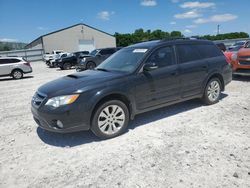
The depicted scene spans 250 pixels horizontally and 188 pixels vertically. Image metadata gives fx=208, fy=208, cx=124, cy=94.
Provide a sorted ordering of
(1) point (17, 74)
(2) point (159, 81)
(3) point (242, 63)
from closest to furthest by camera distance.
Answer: (2) point (159, 81) → (3) point (242, 63) → (1) point (17, 74)

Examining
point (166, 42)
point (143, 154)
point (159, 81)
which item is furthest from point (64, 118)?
point (166, 42)

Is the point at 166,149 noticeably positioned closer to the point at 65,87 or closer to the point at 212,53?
the point at 65,87

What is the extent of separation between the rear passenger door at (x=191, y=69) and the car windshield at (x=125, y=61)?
1.04 m

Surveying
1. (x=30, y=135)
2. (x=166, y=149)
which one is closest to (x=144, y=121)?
(x=166, y=149)

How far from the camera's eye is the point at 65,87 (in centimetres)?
376

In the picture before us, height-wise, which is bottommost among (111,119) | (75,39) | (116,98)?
(111,119)

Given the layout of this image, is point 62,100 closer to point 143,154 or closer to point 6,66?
point 143,154

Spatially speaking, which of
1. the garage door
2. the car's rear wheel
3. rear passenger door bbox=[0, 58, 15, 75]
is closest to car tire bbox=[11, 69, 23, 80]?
rear passenger door bbox=[0, 58, 15, 75]

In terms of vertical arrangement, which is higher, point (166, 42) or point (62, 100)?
point (166, 42)

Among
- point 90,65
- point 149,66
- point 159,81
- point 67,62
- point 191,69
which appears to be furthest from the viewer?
point 67,62

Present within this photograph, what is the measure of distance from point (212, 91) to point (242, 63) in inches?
146

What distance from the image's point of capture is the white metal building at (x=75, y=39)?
40.5 m

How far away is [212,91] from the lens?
18.2 feet

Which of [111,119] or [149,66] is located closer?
[111,119]
